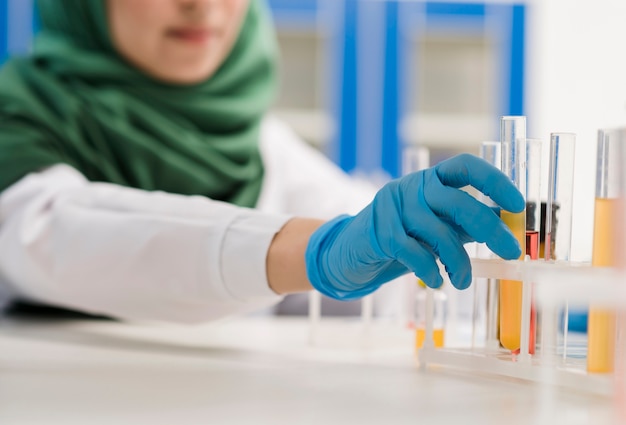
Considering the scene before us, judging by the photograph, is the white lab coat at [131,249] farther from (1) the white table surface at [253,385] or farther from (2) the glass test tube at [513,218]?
(2) the glass test tube at [513,218]

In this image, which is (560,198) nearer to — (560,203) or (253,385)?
(560,203)

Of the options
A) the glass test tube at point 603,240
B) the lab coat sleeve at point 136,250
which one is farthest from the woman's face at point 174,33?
the glass test tube at point 603,240

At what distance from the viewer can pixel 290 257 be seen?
100cm

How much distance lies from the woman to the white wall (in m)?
1.35

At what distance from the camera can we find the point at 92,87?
1797 millimetres

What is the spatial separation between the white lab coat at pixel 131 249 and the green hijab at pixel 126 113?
0.17 meters

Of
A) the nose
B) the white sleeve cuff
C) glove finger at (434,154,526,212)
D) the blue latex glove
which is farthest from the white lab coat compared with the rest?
the nose

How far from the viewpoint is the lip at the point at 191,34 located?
167cm

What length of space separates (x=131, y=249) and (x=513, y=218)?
0.54m

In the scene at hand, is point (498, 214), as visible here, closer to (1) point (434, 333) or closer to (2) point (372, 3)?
(1) point (434, 333)

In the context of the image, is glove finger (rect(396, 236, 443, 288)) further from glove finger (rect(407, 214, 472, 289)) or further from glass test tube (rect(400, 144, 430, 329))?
glass test tube (rect(400, 144, 430, 329))

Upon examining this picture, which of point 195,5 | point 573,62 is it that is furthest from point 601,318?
point 573,62

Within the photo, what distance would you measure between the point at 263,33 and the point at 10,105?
64 cm

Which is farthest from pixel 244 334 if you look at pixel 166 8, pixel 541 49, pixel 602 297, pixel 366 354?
pixel 541 49
